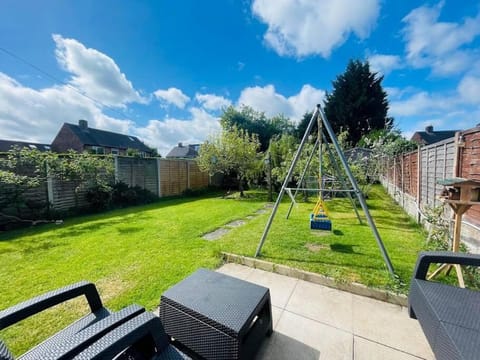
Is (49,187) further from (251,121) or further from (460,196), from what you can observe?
(251,121)

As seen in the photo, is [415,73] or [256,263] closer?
[256,263]

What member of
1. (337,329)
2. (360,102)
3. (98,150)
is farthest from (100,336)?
(98,150)

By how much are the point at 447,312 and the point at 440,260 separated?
0.52 metres

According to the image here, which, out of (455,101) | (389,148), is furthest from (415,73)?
(389,148)

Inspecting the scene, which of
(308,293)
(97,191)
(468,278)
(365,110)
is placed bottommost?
(308,293)

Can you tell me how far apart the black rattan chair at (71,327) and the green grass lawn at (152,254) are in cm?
96

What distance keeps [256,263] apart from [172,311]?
169 centimetres

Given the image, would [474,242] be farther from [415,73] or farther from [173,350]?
[415,73]

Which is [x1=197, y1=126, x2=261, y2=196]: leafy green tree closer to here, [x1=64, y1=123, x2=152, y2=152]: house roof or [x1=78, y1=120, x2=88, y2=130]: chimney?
[x1=64, y1=123, x2=152, y2=152]: house roof

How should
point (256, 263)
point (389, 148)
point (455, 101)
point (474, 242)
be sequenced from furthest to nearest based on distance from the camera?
point (455, 101)
point (389, 148)
point (256, 263)
point (474, 242)

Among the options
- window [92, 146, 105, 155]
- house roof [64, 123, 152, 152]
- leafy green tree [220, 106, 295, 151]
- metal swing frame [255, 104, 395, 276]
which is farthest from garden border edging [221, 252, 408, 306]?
house roof [64, 123, 152, 152]

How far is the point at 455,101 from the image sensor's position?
14305 mm

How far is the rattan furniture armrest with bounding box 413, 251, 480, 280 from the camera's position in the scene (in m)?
1.60

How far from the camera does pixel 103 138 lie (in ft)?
75.4
